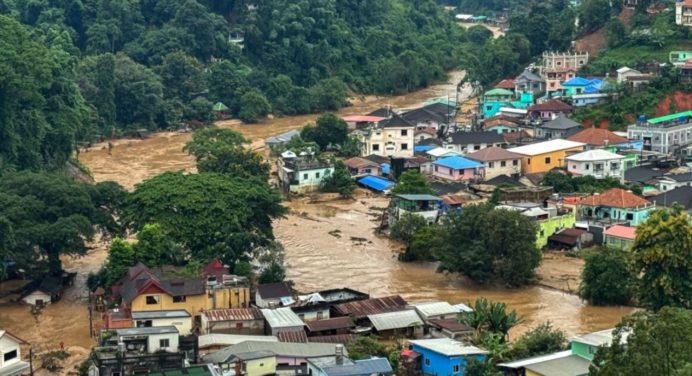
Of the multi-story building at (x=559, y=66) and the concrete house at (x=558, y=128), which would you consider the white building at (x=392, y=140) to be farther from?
the multi-story building at (x=559, y=66)

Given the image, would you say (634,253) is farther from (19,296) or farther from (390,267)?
(19,296)

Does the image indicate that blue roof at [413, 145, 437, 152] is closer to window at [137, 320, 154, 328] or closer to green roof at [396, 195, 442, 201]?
green roof at [396, 195, 442, 201]

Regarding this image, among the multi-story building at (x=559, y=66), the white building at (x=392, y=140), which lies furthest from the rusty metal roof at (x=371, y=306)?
the multi-story building at (x=559, y=66)

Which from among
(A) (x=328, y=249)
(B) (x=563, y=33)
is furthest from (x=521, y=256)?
(B) (x=563, y=33)

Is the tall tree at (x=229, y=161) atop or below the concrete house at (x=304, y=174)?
atop

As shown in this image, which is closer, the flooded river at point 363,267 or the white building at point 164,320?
the white building at point 164,320

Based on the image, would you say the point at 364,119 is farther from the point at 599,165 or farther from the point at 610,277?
the point at 610,277
